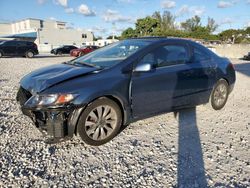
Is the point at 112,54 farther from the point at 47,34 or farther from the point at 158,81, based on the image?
the point at 47,34

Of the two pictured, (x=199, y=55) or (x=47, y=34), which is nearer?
(x=199, y=55)

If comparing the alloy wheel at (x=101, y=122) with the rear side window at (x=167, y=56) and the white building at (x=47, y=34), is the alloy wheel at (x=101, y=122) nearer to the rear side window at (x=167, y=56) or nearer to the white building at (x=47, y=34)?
the rear side window at (x=167, y=56)

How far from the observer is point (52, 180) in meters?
2.83

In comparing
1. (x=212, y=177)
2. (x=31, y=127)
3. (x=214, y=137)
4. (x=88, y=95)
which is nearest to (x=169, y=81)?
(x=214, y=137)

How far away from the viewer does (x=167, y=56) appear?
4418 millimetres

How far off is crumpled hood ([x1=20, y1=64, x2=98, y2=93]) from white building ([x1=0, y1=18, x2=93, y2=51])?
51.9m

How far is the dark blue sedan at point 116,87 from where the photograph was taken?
11.1 ft

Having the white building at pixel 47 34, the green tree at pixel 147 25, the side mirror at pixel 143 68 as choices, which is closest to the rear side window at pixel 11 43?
the side mirror at pixel 143 68

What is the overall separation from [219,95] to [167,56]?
71.9 inches

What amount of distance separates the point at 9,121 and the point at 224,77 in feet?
14.3

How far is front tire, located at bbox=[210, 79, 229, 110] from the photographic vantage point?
5.36 metres

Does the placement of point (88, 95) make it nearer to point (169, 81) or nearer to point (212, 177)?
point (169, 81)

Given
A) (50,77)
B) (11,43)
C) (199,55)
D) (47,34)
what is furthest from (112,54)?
(47,34)

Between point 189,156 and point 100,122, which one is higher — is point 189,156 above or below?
below
